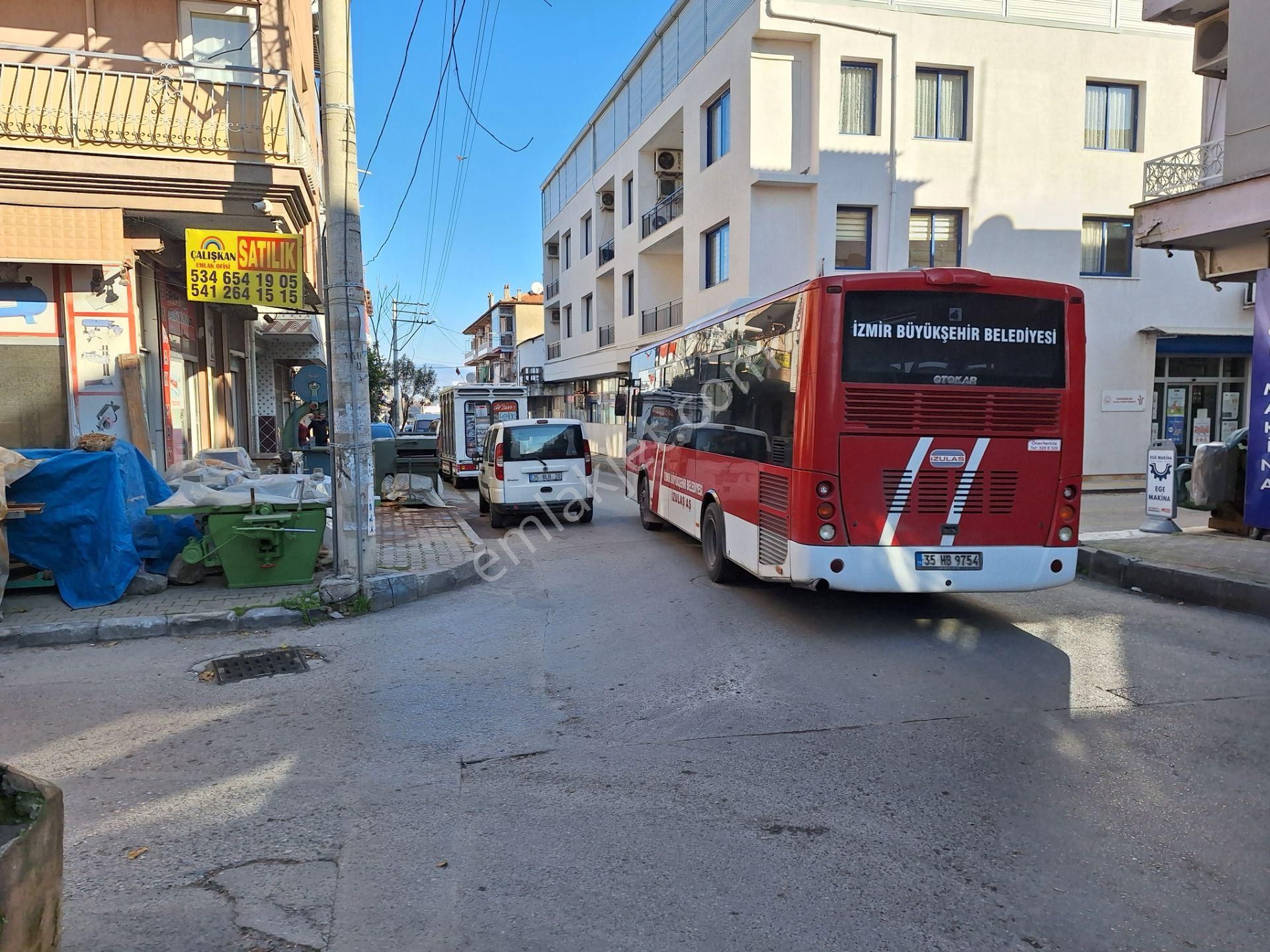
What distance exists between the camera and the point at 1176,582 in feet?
27.1

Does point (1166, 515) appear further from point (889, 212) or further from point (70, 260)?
point (70, 260)

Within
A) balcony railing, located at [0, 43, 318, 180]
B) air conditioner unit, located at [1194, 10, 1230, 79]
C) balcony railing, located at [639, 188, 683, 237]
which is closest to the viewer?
balcony railing, located at [0, 43, 318, 180]

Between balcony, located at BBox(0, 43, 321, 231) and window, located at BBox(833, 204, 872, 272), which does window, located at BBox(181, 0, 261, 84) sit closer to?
balcony, located at BBox(0, 43, 321, 231)

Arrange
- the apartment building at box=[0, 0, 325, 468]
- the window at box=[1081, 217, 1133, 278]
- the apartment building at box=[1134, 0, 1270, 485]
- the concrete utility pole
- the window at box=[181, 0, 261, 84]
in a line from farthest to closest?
the window at box=[1081, 217, 1133, 278], the window at box=[181, 0, 261, 84], the apartment building at box=[1134, 0, 1270, 485], the apartment building at box=[0, 0, 325, 468], the concrete utility pole

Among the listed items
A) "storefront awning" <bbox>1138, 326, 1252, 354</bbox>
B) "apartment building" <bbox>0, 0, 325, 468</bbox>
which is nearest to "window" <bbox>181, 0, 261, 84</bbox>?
"apartment building" <bbox>0, 0, 325, 468</bbox>

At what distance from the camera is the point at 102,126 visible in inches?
384

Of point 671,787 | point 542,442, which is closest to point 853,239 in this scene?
point 542,442

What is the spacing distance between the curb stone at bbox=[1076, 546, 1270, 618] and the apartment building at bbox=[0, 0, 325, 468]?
10406mm

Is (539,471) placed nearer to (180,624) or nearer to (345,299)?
(345,299)

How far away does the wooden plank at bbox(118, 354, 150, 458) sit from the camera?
34.4ft

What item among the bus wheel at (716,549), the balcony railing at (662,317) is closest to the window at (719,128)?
the balcony railing at (662,317)

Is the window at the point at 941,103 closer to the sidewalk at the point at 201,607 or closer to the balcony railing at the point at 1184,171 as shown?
the balcony railing at the point at 1184,171

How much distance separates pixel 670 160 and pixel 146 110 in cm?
1910

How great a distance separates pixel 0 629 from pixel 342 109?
542cm
